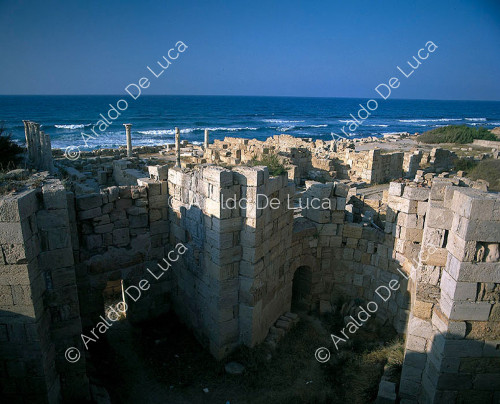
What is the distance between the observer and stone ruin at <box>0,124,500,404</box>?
5.25 m

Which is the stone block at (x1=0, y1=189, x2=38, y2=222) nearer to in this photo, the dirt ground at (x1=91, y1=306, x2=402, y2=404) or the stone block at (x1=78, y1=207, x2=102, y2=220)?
the stone block at (x1=78, y1=207, x2=102, y2=220)

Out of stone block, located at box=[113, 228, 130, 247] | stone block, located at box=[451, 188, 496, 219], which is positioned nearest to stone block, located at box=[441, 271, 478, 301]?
stone block, located at box=[451, 188, 496, 219]

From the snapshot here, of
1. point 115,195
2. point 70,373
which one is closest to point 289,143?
point 115,195

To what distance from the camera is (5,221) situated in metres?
4.84

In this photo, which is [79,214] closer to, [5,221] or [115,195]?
[115,195]

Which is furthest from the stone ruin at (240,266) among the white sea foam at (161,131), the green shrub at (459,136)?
the white sea foam at (161,131)

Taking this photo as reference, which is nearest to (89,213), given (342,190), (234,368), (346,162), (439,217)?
(234,368)

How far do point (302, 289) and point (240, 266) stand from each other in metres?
3.21

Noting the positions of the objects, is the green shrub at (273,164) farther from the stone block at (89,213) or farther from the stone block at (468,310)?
the stone block at (468,310)

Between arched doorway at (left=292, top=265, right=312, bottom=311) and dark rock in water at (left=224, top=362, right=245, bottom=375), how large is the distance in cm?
270

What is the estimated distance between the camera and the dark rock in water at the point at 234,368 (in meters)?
7.32

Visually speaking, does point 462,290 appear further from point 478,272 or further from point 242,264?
point 242,264

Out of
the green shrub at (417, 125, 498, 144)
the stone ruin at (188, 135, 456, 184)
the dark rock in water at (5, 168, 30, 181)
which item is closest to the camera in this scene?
the dark rock in water at (5, 168, 30, 181)

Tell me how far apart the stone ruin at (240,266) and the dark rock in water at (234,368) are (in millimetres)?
290
